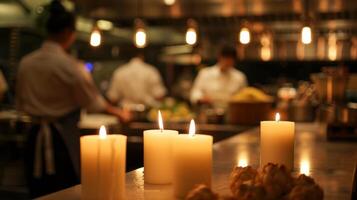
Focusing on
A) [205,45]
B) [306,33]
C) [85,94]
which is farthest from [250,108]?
[205,45]

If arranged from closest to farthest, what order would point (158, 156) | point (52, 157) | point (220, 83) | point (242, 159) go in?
point (158, 156) < point (242, 159) < point (52, 157) < point (220, 83)

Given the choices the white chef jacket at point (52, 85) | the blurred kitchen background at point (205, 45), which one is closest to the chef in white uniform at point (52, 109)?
the white chef jacket at point (52, 85)

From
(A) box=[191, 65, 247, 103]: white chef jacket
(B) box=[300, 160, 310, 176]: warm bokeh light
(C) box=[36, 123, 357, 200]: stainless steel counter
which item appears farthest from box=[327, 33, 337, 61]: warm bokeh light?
(B) box=[300, 160, 310, 176]: warm bokeh light

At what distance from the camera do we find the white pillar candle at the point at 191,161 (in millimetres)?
1052

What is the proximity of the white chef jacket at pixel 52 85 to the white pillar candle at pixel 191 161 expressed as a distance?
6.04 feet

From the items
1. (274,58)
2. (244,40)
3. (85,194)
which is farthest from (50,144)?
(274,58)

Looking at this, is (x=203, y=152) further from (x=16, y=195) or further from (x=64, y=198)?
(x=16, y=195)

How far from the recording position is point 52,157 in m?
2.77

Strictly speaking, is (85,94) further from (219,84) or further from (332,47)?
(332,47)

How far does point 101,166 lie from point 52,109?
1.91 meters

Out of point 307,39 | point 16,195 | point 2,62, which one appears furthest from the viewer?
point 2,62

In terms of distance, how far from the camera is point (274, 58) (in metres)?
7.40

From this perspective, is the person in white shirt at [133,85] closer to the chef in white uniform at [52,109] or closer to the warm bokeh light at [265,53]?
the warm bokeh light at [265,53]

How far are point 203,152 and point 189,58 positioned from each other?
7.29m
